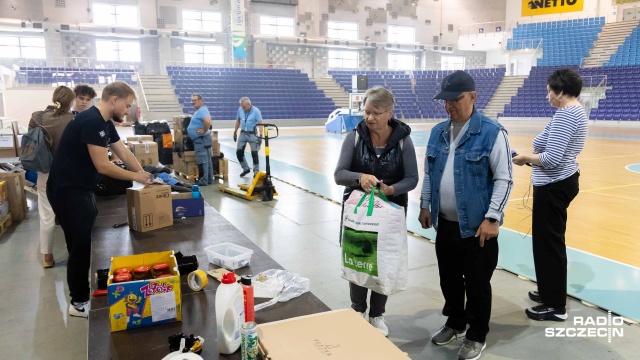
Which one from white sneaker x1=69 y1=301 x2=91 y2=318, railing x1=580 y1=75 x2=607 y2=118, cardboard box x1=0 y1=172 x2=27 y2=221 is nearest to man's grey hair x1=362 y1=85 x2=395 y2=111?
white sneaker x1=69 y1=301 x2=91 y2=318

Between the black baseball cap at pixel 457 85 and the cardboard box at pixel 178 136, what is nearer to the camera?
the black baseball cap at pixel 457 85

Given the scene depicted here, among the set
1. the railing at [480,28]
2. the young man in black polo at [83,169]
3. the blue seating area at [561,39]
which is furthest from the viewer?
the railing at [480,28]

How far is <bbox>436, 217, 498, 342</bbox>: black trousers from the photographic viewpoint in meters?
2.48

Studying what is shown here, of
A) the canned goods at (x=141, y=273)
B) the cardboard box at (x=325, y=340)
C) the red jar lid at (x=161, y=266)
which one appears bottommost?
the cardboard box at (x=325, y=340)

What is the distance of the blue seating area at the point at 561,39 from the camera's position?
85.9 feet

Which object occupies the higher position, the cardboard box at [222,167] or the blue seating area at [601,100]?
the blue seating area at [601,100]

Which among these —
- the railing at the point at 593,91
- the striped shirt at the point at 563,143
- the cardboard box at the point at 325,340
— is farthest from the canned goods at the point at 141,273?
the railing at the point at 593,91

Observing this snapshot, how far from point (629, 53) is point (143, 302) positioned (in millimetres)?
28432

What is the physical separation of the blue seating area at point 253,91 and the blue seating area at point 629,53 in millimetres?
15008

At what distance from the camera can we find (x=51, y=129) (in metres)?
3.88

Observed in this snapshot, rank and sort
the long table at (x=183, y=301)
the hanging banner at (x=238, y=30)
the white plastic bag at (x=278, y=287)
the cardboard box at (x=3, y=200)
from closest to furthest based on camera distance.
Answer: the long table at (x=183, y=301) → the white plastic bag at (x=278, y=287) → the cardboard box at (x=3, y=200) → the hanging banner at (x=238, y=30)

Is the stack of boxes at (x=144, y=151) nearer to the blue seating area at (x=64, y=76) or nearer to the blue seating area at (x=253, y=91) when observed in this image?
the blue seating area at (x=253, y=91)

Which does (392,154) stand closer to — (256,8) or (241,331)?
(241,331)

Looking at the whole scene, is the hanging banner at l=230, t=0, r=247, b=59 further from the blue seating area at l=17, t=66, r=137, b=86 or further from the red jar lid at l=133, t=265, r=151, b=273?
the red jar lid at l=133, t=265, r=151, b=273
